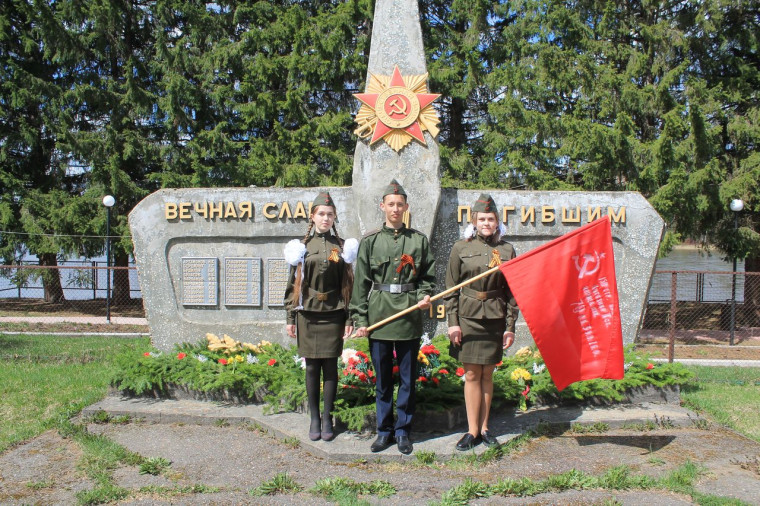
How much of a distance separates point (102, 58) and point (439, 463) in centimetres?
1318

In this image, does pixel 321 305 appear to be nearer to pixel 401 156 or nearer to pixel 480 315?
pixel 480 315

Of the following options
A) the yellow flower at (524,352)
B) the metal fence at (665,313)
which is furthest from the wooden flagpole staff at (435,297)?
the metal fence at (665,313)

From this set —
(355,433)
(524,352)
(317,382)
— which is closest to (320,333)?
(317,382)

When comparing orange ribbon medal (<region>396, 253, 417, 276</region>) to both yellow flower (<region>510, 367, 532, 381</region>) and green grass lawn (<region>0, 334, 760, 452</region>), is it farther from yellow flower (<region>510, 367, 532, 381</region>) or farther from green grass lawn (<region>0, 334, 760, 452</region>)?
green grass lawn (<region>0, 334, 760, 452</region>)

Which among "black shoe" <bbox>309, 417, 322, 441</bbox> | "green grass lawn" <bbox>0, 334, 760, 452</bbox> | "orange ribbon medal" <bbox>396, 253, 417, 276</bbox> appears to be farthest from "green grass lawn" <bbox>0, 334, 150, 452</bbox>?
"orange ribbon medal" <bbox>396, 253, 417, 276</bbox>

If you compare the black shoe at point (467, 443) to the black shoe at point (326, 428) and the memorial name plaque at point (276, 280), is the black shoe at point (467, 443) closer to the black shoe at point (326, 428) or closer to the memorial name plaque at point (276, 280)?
the black shoe at point (326, 428)

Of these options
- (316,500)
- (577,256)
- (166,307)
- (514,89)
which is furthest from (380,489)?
(514,89)

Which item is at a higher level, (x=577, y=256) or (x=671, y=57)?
(x=671, y=57)

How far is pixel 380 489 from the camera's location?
11.7 ft

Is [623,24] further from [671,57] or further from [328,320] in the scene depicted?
[328,320]

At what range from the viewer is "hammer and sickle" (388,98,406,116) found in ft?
19.9

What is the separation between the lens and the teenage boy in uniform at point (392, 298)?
398cm

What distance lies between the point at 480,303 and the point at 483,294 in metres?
0.07

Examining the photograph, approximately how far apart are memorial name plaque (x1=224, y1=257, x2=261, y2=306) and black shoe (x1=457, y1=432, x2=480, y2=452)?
3.24 meters
